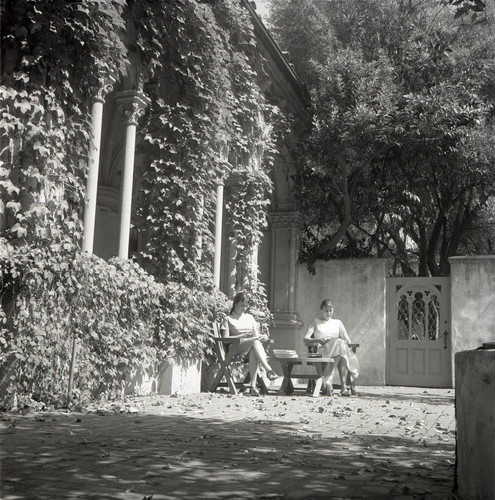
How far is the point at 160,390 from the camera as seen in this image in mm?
9203

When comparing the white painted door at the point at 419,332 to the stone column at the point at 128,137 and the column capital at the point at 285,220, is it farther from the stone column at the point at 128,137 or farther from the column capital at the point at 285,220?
the stone column at the point at 128,137

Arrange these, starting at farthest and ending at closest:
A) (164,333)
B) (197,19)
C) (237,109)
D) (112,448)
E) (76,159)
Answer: (237,109), (197,19), (164,333), (76,159), (112,448)

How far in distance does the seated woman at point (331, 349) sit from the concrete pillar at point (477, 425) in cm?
747

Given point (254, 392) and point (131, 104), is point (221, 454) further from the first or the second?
point (131, 104)

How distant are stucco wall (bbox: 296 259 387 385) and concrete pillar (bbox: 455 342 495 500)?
11.1 meters

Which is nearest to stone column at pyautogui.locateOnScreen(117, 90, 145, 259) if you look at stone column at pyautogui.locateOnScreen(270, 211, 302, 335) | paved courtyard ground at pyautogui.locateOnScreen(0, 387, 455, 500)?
paved courtyard ground at pyautogui.locateOnScreen(0, 387, 455, 500)

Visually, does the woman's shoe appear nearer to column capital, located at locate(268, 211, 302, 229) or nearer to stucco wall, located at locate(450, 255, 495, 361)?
stucco wall, located at locate(450, 255, 495, 361)

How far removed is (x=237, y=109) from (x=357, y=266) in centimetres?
468

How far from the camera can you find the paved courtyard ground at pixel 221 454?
3338mm

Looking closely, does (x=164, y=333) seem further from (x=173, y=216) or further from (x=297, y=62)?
(x=297, y=62)

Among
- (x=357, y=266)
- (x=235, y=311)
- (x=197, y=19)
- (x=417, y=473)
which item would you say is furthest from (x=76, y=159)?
(x=357, y=266)

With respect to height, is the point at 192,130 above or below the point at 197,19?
below

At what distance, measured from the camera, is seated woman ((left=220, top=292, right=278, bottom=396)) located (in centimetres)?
992

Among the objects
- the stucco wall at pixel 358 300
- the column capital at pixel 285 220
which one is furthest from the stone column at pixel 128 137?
the stucco wall at pixel 358 300
